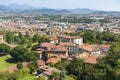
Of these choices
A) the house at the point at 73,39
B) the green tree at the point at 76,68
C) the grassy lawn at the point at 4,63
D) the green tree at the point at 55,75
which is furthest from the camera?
the house at the point at 73,39

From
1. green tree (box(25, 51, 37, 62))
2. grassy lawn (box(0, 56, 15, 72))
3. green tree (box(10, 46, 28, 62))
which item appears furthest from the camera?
green tree (box(10, 46, 28, 62))

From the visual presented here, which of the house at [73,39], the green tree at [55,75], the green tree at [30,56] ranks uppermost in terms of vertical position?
the green tree at [55,75]

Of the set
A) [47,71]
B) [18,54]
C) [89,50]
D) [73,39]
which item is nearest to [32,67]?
[47,71]

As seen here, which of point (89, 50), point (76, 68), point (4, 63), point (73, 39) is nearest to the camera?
point (76, 68)

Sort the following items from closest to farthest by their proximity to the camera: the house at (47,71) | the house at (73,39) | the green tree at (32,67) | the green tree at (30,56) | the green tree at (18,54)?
the house at (47,71), the green tree at (32,67), the green tree at (30,56), the green tree at (18,54), the house at (73,39)

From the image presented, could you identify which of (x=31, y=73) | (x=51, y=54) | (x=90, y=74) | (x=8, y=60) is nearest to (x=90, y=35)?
(x=51, y=54)

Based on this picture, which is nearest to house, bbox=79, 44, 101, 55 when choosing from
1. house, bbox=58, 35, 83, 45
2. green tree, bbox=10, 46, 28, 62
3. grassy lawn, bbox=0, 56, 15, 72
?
house, bbox=58, 35, 83, 45

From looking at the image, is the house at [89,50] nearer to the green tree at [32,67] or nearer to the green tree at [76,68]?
the green tree at [32,67]

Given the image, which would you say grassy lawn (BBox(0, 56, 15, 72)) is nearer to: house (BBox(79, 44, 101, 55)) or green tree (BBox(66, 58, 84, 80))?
green tree (BBox(66, 58, 84, 80))

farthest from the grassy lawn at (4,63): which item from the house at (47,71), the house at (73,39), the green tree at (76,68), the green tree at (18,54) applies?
the house at (73,39)

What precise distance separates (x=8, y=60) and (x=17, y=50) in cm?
132

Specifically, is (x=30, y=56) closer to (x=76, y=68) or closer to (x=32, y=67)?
(x=32, y=67)

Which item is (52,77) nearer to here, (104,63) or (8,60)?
(104,63)

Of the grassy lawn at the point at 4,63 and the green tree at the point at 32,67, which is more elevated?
the green tree at the point at 32,67
